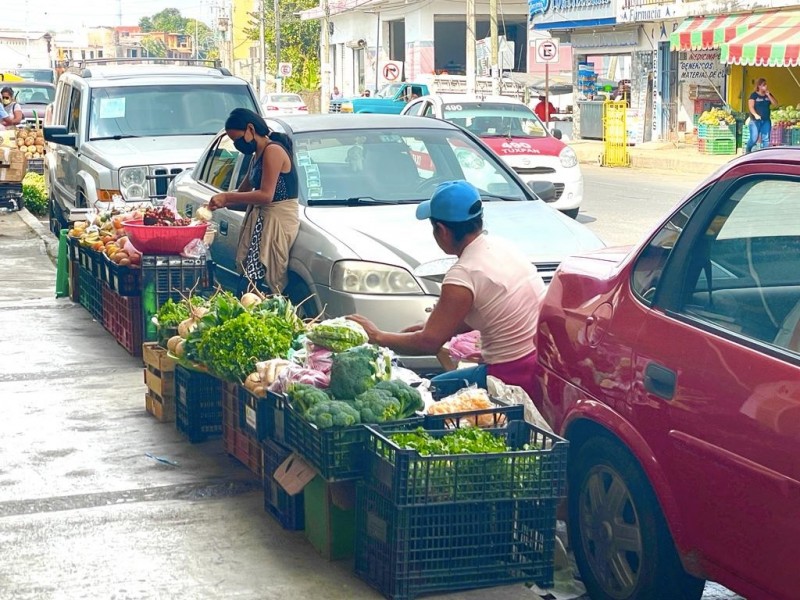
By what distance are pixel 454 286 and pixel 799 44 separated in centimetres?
2422

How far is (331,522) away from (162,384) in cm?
254

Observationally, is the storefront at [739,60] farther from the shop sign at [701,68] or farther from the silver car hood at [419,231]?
the silver car hood at [419,231]

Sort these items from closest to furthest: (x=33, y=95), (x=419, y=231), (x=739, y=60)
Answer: (x=419, y=231) → (x=739, y=60) → (x=33, y=95)

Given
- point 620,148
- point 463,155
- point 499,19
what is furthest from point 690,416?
point 499,19

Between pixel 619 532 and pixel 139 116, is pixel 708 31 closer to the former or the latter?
pixel 139 116

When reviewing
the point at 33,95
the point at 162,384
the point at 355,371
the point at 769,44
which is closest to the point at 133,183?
the point at 162,384

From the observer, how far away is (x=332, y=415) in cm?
491

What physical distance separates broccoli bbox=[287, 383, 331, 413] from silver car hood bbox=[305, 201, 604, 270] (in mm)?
2419

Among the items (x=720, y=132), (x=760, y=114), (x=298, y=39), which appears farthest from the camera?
(x=298, y=39)

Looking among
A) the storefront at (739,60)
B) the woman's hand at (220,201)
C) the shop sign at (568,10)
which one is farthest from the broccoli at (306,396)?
the shop sign at (568,10)

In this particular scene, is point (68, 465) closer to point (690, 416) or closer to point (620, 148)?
point (690, 416)

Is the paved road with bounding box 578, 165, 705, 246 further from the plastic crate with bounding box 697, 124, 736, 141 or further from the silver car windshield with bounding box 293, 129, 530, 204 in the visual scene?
the silver car windshield with bounding box 293, 129, 530, 204

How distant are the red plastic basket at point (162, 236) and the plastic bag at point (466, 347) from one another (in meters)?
3.27

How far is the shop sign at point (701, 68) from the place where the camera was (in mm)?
35500
